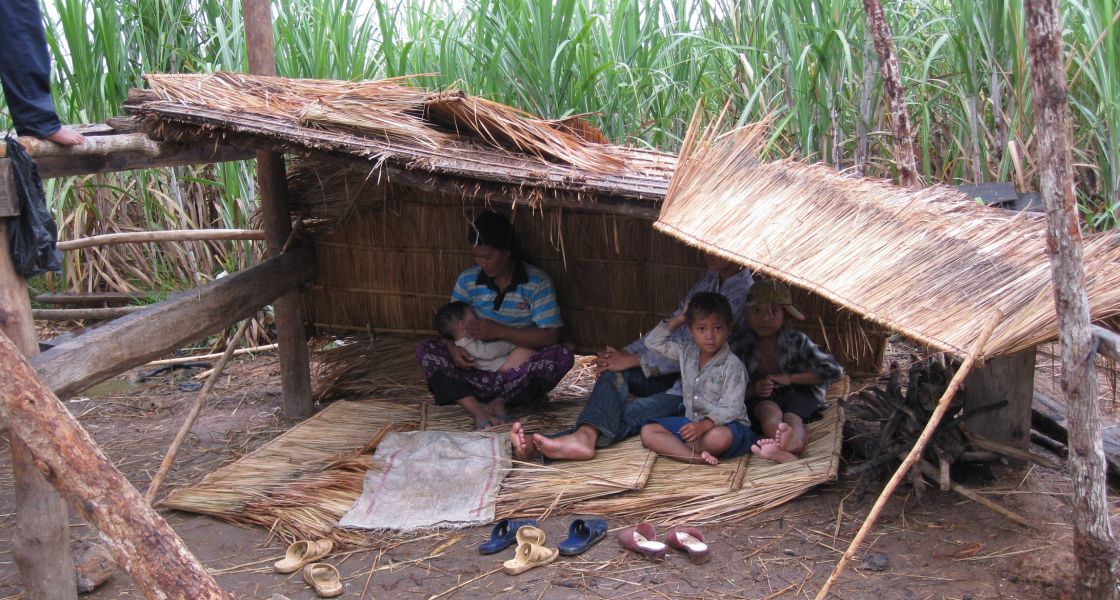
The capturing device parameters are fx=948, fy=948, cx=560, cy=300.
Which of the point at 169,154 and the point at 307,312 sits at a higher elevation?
the point at 169,154

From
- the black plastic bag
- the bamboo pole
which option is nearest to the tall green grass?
the bamboo pole

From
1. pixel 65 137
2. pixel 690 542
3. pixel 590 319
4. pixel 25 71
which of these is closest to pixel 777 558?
pixel 690 542

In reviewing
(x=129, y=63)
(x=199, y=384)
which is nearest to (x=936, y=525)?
(x=199, y=384)

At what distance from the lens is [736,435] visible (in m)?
3.89

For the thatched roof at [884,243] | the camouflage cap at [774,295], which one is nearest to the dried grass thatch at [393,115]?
the thatched roof at [884,243]

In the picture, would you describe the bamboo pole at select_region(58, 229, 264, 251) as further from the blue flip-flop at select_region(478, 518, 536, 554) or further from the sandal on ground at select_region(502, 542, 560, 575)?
the sandal on ground at select_region(502, 542, 560, 575)

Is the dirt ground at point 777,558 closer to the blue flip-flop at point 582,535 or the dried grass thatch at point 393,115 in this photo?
the blue flip-flop at point 582,535

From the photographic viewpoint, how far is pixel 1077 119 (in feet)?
17.0

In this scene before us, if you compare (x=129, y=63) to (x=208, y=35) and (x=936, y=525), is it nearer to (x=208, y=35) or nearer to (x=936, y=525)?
(x=208, y=35)

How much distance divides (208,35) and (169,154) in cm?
312

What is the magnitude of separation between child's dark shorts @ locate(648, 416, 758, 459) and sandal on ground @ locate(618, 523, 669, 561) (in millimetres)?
637

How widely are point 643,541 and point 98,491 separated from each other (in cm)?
183

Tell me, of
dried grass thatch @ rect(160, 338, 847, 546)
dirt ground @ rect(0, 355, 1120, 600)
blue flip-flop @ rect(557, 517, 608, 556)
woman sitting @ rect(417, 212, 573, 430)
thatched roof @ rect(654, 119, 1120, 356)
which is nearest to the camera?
thatched roof @ rect(654, 119, 1120, 356)

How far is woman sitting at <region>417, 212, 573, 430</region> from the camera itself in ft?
15.1
